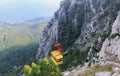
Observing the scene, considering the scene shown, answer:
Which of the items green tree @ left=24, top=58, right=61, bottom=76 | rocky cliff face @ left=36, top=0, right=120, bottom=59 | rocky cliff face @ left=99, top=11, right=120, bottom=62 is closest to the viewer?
green tree @ left=24, top=58, right=61, bottom=76

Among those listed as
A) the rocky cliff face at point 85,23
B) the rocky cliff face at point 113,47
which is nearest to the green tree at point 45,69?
the rocky cliff face at point 113,47

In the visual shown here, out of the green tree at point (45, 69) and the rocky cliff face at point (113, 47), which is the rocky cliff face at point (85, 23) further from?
the green tree at point (45, 69)

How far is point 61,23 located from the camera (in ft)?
650

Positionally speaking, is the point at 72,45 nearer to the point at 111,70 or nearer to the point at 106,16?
the point at 106,16

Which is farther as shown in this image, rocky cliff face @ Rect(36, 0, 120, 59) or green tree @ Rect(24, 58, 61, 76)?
rocky cliff face @ Rect(36, 0, 120, 59)

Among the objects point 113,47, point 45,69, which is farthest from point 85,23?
point 45,69

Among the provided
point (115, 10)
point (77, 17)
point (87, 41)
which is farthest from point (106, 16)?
point (77, 17)

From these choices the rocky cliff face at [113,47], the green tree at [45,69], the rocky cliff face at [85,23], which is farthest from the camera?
the rocky cliff face at [85,23]

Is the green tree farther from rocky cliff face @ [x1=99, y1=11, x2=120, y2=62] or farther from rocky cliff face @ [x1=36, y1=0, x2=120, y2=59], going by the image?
rocky cliff face @ [x1=36, y1=0, x2=120, y2=59]

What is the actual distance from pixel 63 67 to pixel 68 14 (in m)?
52.2

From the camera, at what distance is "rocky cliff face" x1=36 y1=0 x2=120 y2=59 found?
14325 cm

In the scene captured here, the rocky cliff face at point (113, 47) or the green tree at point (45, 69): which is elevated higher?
the rocky cliff face at point (113, 47)

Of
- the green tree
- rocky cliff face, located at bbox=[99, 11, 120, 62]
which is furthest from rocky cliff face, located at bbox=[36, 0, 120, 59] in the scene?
the green tree

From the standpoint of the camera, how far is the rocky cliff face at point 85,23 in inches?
5640
